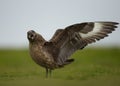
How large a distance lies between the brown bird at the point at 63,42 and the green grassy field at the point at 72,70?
18cm

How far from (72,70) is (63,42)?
600mm

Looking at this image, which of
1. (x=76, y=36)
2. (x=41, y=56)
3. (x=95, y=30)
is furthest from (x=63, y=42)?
(x=95, y=30)

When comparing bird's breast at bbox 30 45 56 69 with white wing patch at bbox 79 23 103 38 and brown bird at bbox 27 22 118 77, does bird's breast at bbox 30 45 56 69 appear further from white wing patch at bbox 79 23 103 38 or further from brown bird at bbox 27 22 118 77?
white wing patch at bbox 79 23 103 38

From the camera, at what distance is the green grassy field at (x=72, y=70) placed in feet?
22.0

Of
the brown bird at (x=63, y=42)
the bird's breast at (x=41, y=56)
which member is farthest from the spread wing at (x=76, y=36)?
the bird's breast at (x=41, y=56)

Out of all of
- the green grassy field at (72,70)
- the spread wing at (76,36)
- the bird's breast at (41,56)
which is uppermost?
the spread wing at (76,36)

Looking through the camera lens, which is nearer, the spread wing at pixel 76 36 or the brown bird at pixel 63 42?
the brown bird at pixel 63 42

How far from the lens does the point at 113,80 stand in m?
6.84

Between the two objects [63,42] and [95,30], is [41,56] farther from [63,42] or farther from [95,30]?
[95,30]

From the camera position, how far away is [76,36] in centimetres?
718

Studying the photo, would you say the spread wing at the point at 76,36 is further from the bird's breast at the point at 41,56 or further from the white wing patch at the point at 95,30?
the bird's breast at the point at 41,56

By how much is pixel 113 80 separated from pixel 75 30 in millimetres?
674

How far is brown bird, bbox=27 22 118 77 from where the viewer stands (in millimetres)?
6773

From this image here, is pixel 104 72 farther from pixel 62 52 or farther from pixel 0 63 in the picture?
pixel 0 63
